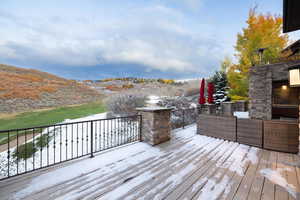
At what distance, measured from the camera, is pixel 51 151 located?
4688 mm

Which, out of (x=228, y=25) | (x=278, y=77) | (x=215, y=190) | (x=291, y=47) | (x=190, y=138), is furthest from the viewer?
(x=228, y=25)

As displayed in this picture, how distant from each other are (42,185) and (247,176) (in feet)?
10.8

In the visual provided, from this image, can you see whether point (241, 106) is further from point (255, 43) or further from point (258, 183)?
point (258, 183)

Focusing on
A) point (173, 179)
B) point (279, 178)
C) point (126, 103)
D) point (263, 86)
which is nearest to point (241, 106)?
point (263, 86)

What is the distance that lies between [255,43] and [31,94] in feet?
53.8

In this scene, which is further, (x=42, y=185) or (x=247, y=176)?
(x=247, y=176)

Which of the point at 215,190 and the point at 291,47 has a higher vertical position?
the point at 291,47

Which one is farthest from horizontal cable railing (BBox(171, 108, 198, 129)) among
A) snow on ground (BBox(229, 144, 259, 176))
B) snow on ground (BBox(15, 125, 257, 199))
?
snow on ground (BBox(229, 144, 259, 176))

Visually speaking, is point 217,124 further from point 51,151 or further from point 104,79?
point 104,79

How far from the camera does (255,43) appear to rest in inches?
309

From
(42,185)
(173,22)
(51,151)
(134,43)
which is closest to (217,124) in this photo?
(42,185)

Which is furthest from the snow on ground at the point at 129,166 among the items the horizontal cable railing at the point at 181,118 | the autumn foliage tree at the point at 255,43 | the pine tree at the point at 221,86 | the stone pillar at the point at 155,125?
the pine tree at the point at 221,86

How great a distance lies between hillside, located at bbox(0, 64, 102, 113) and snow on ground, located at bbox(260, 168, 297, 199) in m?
12.6

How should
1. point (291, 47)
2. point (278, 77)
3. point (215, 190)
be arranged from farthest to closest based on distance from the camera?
1. point (291, 47)
2. point (278, 77)
3. point (215, 190)
